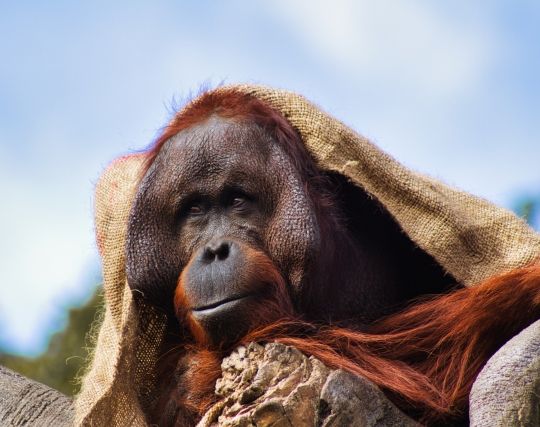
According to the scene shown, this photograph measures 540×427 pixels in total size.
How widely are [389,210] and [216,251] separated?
0.54 meters

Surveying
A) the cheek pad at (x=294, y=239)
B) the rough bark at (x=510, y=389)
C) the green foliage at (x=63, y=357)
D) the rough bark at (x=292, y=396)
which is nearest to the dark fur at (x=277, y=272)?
the cheek pad at (x=294, y=239)

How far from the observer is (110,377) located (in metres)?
3.03

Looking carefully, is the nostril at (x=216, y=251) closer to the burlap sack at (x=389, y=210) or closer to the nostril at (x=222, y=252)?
the nostril at (x=222, y=252)

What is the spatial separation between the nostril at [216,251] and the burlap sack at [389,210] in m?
0.34

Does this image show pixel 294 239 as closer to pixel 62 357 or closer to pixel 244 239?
pixel 244 239

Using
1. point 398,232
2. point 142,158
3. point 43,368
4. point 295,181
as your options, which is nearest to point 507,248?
point 398,232

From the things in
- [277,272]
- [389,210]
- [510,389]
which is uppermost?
[389,210]

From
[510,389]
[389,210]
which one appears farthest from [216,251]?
[510,389]

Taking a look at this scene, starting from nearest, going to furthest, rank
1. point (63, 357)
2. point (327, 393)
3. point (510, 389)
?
point (510, 389), point (327, 393), point (63, 357)

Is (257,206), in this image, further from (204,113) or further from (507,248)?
(507,248)

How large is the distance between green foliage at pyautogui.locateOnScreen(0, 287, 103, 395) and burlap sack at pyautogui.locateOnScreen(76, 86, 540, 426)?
10.2 ft

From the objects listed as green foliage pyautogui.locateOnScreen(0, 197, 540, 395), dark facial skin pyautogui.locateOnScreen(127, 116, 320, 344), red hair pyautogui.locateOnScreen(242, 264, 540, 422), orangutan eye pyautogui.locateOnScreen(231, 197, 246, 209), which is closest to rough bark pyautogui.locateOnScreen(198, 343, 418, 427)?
red hair pyautogui.locateOnScreen(242, 264, 540, 422)

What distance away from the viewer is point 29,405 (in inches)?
124

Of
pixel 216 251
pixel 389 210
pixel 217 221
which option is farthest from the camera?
pixel 389 210
